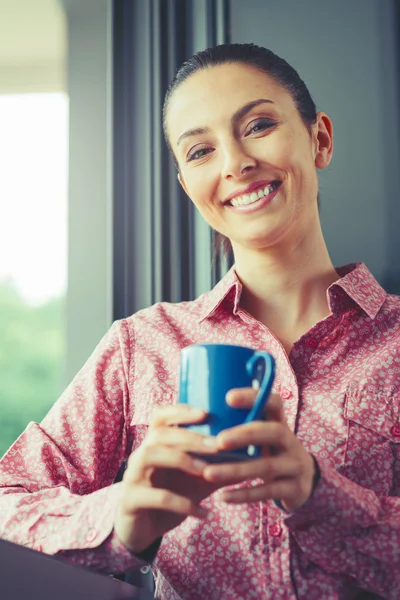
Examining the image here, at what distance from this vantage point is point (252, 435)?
26.5 inches

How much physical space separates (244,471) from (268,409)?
0.08 meters

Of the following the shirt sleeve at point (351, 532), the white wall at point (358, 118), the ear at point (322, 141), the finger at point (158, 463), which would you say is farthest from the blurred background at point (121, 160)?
the finger at point (158, 463)

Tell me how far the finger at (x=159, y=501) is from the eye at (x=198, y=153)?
2.21 feet

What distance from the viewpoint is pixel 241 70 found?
122 cm

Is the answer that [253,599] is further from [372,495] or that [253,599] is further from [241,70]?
[241,70]

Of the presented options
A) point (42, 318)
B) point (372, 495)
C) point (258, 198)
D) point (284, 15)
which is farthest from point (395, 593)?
point (284, 15)

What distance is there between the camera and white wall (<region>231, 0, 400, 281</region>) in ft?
4.76

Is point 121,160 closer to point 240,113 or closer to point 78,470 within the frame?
point 240,113

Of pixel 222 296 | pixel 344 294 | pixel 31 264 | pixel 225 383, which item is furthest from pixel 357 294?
pixel 31 264

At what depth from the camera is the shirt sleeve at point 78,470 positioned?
0.89m

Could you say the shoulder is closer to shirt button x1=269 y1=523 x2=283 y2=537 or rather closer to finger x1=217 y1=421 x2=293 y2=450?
shirt button x1=269 y1=523 x2=283 y2=537

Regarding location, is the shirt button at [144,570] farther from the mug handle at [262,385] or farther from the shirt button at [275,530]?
the mug handle at [262,385]

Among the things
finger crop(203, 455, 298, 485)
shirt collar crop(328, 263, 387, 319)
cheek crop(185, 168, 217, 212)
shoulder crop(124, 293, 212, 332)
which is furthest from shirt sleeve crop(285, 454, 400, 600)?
cheek crop(185, 168, 217, 212)

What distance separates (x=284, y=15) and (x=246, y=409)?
1.17 meters
